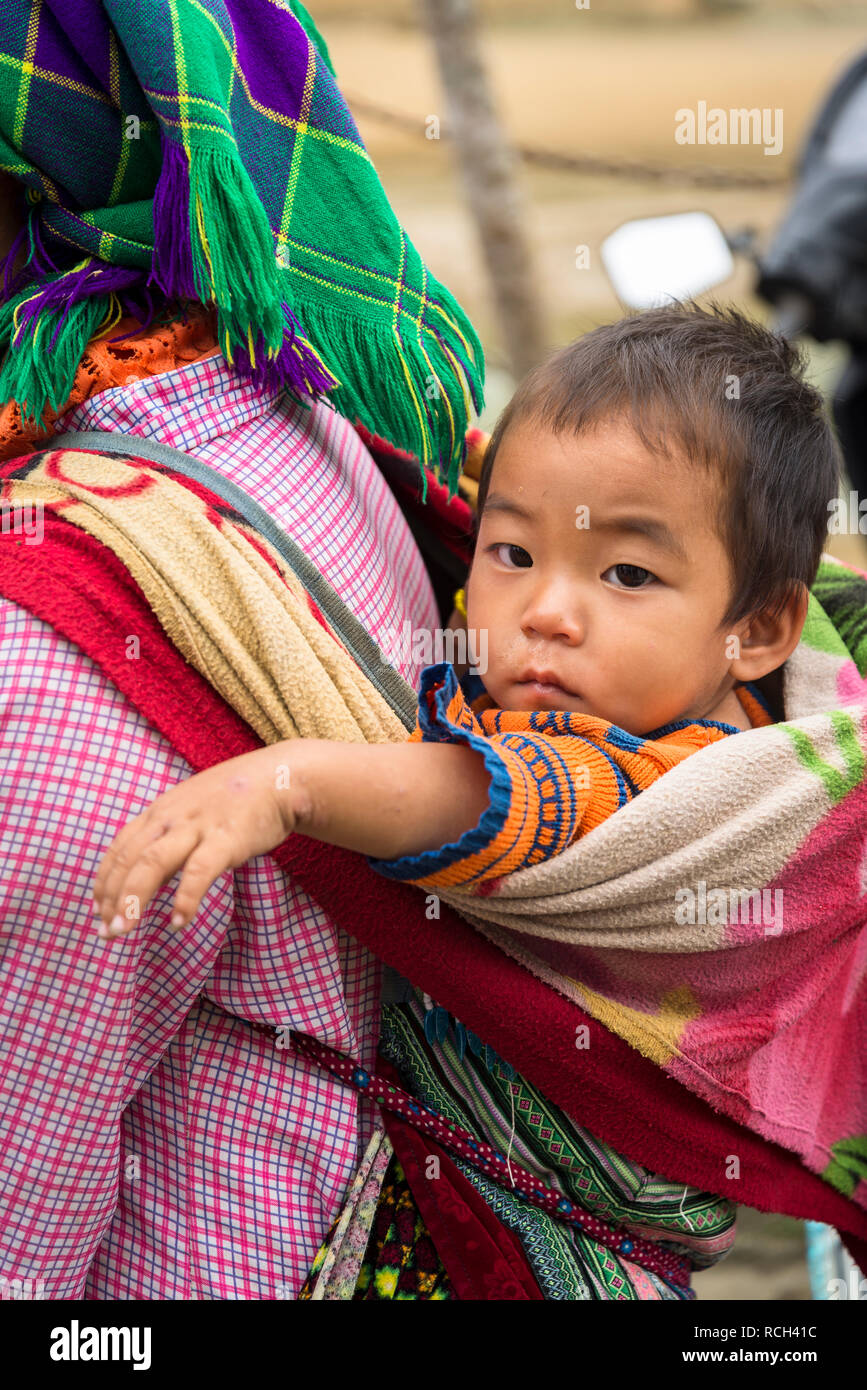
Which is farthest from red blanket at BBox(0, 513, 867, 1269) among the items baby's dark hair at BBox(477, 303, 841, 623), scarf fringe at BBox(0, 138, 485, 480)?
baby's dark hair at BBox(477, 303, 841, 623)

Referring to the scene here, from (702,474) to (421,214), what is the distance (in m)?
12.5

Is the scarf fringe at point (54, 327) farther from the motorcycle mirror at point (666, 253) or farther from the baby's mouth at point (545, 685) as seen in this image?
the motorcycle mirror at point (666, 253)

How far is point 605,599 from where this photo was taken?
1450 millimetres

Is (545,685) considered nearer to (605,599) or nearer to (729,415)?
(605,599)

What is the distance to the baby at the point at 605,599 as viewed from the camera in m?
1.19

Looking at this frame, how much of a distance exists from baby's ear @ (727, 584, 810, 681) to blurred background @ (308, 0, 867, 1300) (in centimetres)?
419

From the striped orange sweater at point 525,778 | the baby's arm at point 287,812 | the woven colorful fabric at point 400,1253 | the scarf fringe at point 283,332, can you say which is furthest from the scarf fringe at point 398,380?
the woven colorful fabric at point 400,1253

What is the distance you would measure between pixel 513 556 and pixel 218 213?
478 millimetres

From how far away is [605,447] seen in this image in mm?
1468

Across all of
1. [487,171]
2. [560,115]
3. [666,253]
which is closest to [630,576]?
[666,253]

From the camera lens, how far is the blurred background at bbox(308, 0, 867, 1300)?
565 cm

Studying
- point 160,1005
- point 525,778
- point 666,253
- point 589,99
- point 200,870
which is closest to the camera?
point 200,870

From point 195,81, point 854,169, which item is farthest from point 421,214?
point 195,81

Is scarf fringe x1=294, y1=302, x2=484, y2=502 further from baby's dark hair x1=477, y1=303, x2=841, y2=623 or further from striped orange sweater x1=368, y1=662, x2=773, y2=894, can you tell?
striped orange sweater x1=368, y1=662, x2=773, y2=894
